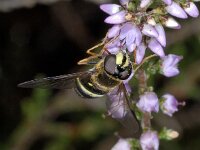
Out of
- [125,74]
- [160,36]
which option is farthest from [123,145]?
[160,36]

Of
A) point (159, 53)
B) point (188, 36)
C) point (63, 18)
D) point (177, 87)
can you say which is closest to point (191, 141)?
point (177, 87)

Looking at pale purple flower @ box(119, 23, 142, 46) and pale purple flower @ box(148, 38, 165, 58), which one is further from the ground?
pale purple flower @ box(119, 23, 142, 46)

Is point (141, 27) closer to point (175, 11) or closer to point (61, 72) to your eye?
point (175, 11)

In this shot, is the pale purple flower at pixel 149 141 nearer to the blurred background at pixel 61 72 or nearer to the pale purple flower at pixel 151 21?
the pale purple flower at pixel 151 21

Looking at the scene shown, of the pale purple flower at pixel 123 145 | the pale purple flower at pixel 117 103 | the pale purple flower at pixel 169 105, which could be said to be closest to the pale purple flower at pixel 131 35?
the pale purple flower at pixel 117 103

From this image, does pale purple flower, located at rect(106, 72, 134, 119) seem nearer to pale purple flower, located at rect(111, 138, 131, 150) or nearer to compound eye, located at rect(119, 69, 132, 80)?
compound eye, located at rect(119, 69, 132, 80)

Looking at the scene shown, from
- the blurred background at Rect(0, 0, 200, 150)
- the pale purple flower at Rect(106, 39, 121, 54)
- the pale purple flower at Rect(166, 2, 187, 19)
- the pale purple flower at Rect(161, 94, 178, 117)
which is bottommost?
the blurred background at Rect(0, 0, 200, 150)

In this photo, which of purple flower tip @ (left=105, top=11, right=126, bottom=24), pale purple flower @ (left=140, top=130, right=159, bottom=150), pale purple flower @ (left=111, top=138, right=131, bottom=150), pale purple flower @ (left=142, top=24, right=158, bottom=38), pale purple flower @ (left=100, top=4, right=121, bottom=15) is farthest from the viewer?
pale purple flower @ (left=111, top=138, right=131, bottom=150)

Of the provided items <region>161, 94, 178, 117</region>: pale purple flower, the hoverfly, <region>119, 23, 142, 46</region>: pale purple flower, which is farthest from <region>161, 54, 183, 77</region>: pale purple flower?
<region>119, 23, 142, 46</region>: pale purple flower
